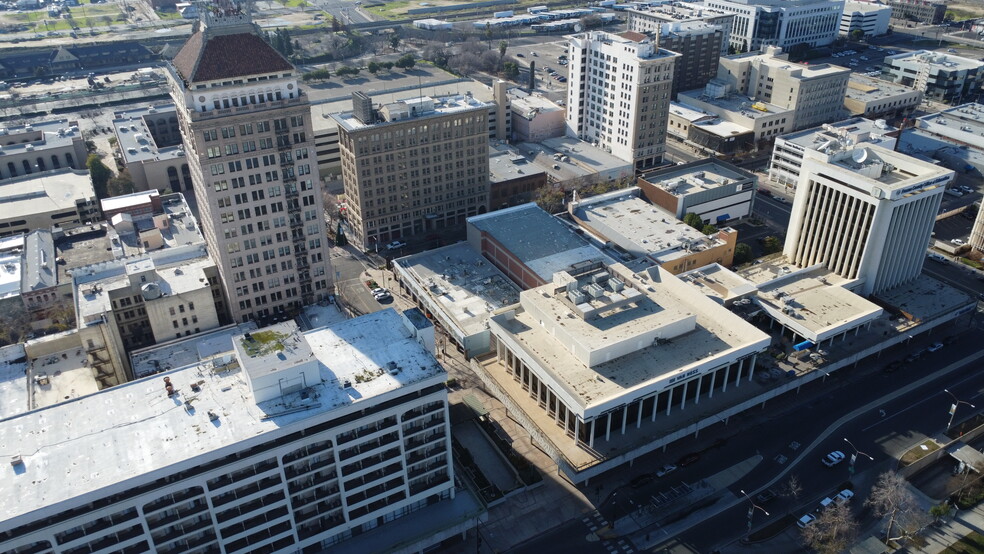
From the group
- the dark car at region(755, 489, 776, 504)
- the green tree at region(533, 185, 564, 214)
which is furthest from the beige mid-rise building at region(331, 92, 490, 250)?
the dark car at region(755, 489, 776, 504)

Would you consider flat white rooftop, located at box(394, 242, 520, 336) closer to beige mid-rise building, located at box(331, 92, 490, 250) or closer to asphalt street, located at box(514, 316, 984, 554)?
beige mid-rise building, located at box(331, 92, 490, 250)

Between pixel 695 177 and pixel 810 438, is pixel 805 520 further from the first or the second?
pixel 695 177

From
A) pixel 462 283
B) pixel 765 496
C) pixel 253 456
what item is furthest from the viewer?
pixel 462 283

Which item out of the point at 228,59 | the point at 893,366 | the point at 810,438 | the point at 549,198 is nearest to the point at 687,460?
the point at 810,438

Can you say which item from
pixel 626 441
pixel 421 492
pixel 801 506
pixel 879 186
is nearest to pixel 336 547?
pixel 421 492

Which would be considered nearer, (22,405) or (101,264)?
(22,405)

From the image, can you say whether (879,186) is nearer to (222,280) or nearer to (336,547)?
(336,547)

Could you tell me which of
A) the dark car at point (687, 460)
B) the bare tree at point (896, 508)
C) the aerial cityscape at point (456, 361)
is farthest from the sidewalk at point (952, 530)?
the dark car at point (687, 460)
